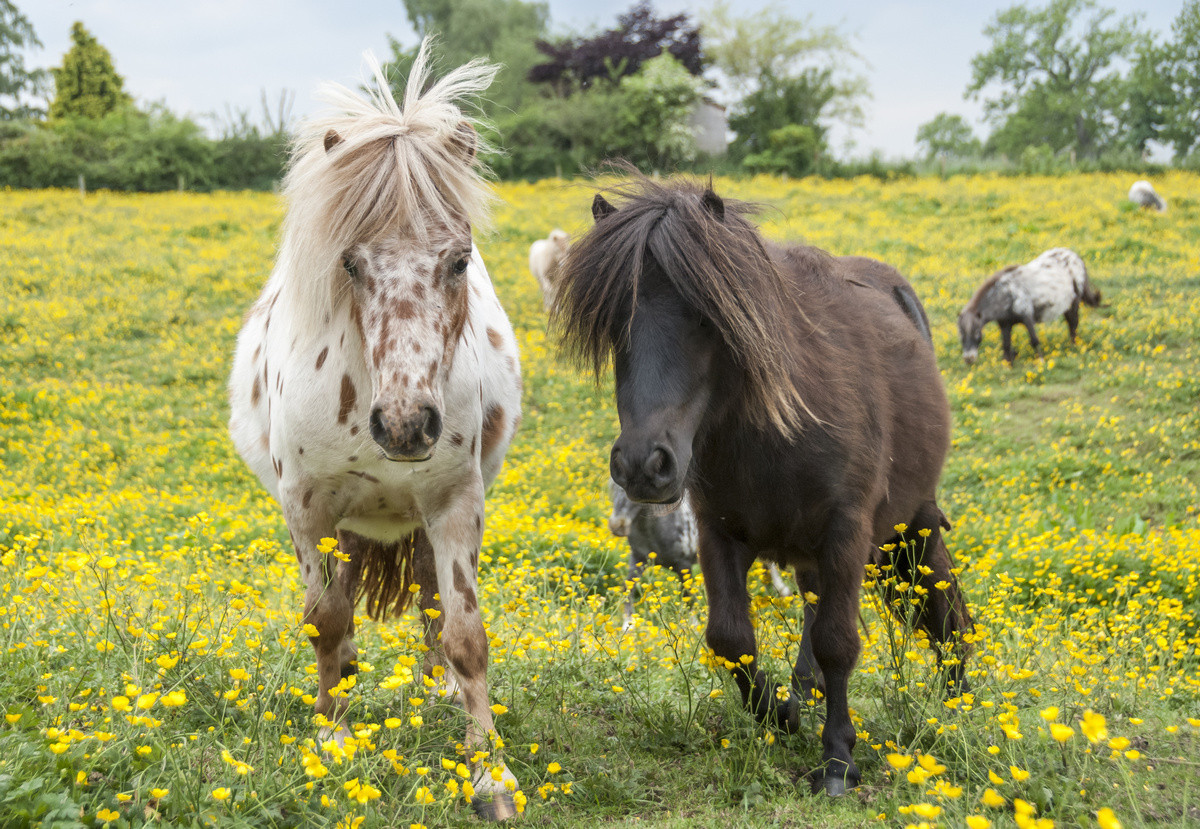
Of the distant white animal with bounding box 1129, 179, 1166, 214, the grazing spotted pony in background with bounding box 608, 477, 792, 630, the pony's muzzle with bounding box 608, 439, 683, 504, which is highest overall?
the distant white animal with bounding box 1129, 179, 1166, 214

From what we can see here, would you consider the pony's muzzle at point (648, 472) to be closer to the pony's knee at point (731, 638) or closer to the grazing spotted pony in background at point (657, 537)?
the pony's knee at point (731, 638)

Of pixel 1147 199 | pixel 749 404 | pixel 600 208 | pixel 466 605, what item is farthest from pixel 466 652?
pixel 1147 199

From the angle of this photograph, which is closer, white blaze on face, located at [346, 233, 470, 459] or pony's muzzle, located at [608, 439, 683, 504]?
pony's muzzle, located at [608, 439, 683, 504]

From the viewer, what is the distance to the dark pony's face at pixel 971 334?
14000mm

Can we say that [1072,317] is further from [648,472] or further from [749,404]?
[648,472]

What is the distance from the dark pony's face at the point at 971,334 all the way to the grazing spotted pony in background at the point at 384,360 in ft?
39.8

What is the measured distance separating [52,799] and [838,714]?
8.36ft

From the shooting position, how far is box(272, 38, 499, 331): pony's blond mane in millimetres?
3135

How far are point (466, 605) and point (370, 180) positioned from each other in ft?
5.26

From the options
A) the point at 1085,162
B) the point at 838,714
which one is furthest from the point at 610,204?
the point at 1085,162

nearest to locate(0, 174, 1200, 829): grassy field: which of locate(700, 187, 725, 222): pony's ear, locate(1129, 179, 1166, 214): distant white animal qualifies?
locate(700, 187, 725, 222): pony's ear

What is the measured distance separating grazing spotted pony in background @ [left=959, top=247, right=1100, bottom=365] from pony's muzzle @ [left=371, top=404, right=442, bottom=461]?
1290 centimetres

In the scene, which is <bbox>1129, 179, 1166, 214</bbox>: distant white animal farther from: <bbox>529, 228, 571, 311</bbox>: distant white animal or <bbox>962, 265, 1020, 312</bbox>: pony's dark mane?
<bbox>529, 228, 571, 311</bbox>: distant white animal

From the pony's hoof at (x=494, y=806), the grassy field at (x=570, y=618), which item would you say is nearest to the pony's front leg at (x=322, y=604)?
the grassy field at (x=570, y=618)
